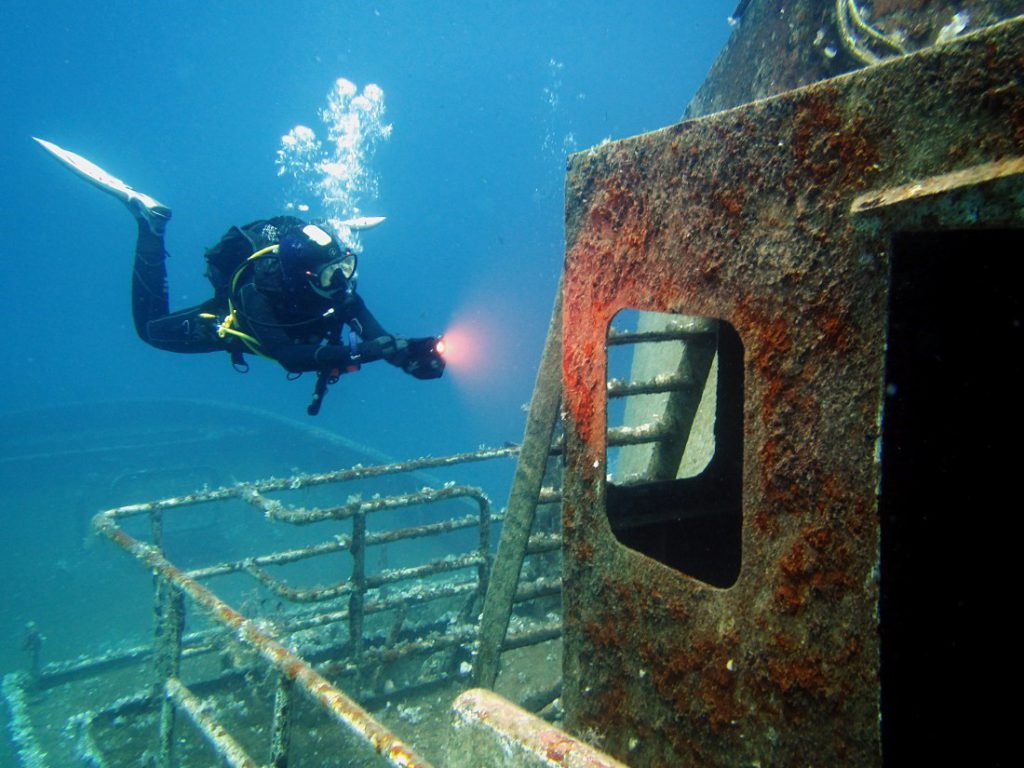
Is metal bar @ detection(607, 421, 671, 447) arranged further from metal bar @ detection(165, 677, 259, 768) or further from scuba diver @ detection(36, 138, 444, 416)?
scuba diver @ detection(36, 138, 444, 416)

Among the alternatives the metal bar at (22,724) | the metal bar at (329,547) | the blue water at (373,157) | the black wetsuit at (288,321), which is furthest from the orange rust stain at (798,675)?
the blue water at (373,157)

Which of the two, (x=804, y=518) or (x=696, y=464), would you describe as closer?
(x=804, y=518)

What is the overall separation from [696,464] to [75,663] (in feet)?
19.6

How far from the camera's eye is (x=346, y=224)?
684cm

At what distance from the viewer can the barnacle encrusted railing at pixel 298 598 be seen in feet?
7.14

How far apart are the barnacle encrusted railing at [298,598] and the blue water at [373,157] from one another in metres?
59.7

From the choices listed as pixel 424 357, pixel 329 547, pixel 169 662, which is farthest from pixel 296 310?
pixel 169 662

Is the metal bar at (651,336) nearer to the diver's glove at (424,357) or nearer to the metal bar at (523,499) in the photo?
the metal bar at (523,499)

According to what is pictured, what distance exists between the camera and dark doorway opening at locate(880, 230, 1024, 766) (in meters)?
1.41

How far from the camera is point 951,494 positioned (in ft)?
5.15

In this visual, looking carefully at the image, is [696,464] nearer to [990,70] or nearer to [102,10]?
[990,70]

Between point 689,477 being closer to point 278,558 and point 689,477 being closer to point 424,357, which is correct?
point 424,357

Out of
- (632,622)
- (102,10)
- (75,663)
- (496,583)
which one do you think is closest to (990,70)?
(632,622)

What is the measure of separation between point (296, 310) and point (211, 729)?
11.6ft
